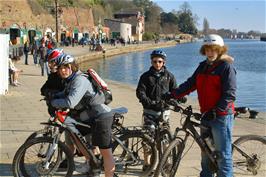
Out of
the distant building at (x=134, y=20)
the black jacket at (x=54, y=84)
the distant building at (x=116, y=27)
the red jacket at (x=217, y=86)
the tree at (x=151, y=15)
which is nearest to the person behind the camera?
the red jacket at (x=217, y=86)

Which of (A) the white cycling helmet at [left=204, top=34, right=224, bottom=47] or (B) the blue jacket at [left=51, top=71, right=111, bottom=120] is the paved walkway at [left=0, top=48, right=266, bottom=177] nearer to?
(B) the blue jacket at [left=51, top=71, right=111, bottom=120]

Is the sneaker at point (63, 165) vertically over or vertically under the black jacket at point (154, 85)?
under

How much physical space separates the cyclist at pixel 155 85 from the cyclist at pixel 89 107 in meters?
0.81

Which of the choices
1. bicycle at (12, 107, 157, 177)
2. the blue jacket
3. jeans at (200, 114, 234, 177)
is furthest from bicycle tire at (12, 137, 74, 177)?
jeans at (200, 114, 234, 177)

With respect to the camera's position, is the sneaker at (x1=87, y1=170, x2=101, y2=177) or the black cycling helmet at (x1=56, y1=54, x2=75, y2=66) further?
the sneaker at (x1=87, y1=170, x2=101, y2=177)

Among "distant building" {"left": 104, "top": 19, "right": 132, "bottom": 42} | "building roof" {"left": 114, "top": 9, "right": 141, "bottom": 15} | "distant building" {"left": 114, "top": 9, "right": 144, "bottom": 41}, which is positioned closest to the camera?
"distant building" {"left": 104, "top": 19, "right": 132, "bottom": 42}

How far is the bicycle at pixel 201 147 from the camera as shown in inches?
221

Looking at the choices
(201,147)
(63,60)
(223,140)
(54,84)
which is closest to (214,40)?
(223,140)

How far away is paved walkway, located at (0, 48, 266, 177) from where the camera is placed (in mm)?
7504

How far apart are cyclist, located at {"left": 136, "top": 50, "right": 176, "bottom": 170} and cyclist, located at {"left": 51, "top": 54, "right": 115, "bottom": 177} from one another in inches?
32.0

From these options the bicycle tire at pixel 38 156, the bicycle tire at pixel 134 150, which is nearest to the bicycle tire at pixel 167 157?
the bicycle tire at pixel 134 150

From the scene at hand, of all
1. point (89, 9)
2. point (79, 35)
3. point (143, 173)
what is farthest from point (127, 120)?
point (89, 9)

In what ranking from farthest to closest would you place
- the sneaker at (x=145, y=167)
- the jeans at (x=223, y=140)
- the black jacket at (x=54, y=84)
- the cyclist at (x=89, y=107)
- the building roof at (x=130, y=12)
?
the building roof at (x=130, y=12), the black jacket at (x=54, y=84), the sneaker at (x=145, y=167), the cyclist at (x=89, y=107), the jeans at (x=223, y=140)

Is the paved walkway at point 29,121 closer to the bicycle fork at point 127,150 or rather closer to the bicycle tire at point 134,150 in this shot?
the bicycle tire at point 134,150
